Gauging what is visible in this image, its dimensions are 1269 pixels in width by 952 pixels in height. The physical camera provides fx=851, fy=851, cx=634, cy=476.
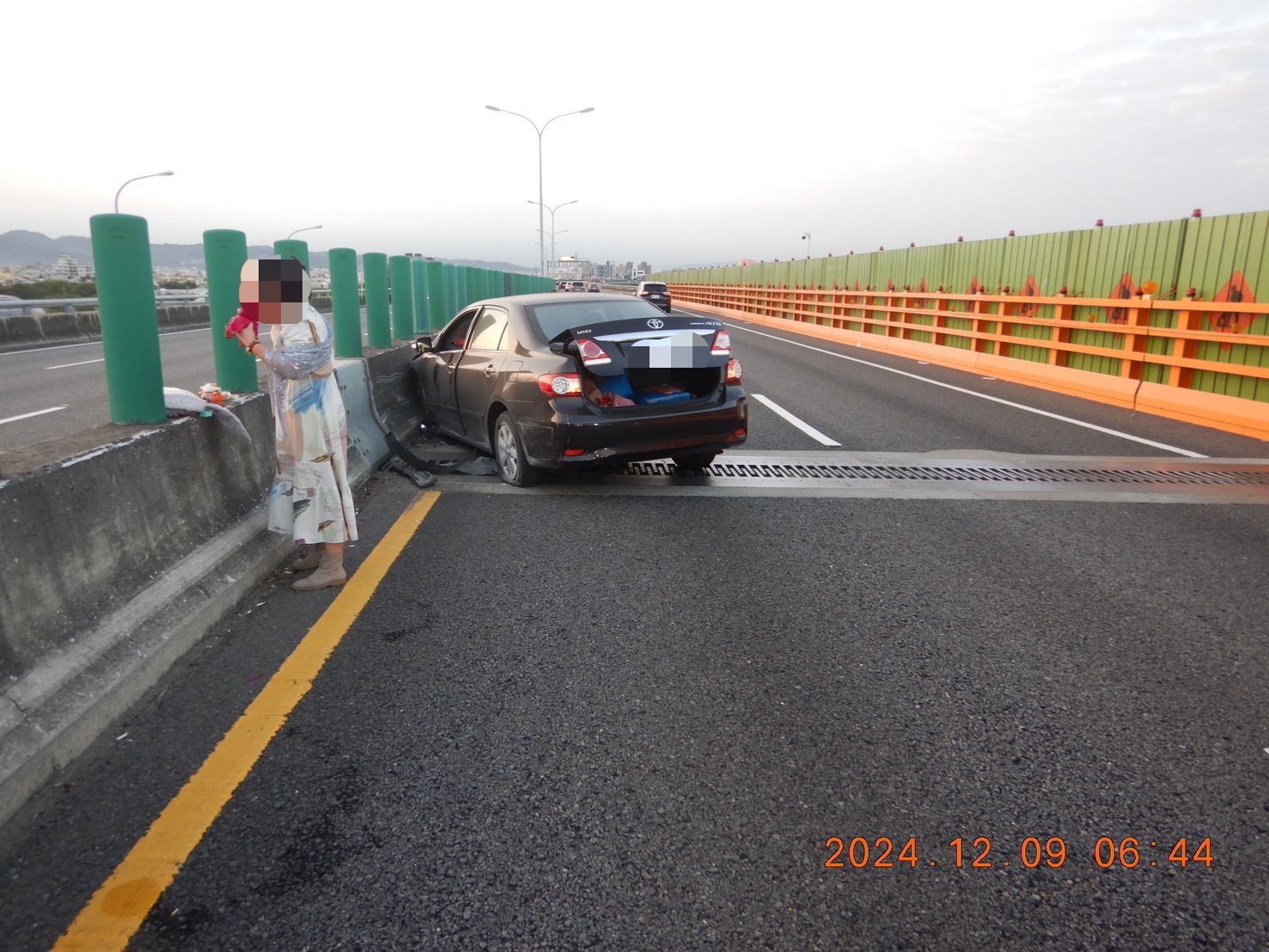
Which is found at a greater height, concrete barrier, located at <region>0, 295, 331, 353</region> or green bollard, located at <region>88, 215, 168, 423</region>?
green bollard, located at <region>88, 215, 168, 423</region>

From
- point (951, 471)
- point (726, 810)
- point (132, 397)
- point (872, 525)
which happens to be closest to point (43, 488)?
point (132, 397)

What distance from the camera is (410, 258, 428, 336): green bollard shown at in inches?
541

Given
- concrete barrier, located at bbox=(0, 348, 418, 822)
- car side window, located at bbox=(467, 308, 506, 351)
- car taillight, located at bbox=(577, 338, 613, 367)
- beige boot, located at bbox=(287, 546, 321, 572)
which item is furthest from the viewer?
car side window, located at bbox=(467, 308, 506, 351)

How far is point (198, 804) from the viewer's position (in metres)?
2.61

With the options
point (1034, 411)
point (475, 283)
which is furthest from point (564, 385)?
point (475, 283)

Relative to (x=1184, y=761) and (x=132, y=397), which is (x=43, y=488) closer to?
(x=132, y=397)

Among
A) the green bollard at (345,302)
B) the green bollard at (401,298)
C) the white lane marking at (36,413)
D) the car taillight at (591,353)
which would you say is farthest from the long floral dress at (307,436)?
the green bollard at (401,298)

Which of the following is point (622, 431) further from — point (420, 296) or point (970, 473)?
point (420, 296)

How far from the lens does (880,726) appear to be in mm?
3100

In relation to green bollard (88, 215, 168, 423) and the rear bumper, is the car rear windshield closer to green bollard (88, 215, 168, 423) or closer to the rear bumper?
the rear bumper

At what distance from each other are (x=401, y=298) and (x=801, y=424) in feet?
20.5

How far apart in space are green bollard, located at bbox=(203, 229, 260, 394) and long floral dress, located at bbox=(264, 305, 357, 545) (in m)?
0.93

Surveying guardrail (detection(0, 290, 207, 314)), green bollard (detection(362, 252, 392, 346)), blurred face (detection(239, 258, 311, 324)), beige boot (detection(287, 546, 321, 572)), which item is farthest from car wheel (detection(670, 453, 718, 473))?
guardrail (detection(0, 290, 207, 314))

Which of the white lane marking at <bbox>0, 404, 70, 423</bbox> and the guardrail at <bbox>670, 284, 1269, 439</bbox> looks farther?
the guardrail at <bbox>670, 284, 1269, 439</bbox>
